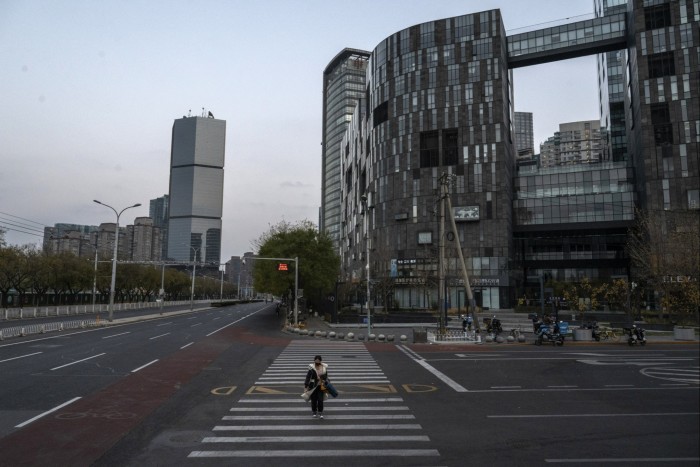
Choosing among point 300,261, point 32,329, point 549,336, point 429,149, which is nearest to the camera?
point 549,336

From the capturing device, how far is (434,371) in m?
21.3

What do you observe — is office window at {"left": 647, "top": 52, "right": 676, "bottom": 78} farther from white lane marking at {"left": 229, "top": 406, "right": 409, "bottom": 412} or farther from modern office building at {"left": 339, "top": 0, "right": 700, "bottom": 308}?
white lane marking at {"left": 229, "top": 406, "right": 409, "bottom": 412}

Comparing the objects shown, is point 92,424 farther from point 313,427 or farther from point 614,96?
point 614,96

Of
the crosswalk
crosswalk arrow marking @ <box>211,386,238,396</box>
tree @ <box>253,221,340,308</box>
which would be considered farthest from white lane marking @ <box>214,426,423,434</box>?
tree @ <box>253,221,340,308</box>

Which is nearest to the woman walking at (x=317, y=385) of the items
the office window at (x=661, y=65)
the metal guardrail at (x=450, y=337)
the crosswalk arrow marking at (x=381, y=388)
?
the crosswalk arrow marking at (x=381, y=388)

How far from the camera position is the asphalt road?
9.45 metres

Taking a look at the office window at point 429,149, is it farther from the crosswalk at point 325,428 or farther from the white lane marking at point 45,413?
the white lane marking at point 45,413

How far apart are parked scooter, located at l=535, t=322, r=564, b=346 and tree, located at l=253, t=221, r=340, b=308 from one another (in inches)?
1201

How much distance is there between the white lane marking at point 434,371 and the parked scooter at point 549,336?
29.9 feet

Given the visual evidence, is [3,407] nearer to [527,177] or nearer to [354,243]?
[527,177]

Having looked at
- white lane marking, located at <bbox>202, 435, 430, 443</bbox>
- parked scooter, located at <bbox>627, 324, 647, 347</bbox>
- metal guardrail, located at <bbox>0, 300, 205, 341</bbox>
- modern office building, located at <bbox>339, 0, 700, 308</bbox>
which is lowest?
metal guardrail, located at <bbox>0, 300, 205, 341</bbox>

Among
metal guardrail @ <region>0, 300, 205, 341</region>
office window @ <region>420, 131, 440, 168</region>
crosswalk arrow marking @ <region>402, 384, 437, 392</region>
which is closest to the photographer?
crosswalk arrow marking @ <region>402, 384, 437, 392</region>

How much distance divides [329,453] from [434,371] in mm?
12205

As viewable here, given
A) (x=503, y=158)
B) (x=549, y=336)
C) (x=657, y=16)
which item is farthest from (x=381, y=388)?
(x=657, y=16)
